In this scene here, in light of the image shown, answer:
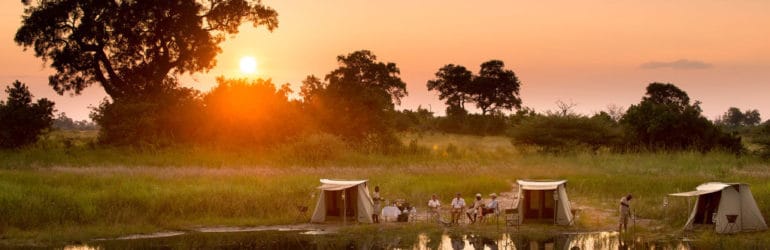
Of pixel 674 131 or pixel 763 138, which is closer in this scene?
pixel 763 138

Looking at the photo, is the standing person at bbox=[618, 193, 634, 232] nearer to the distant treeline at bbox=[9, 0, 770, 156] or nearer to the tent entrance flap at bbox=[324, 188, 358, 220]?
the tent entrance flap at bbox=[324, 188, 358, 220]

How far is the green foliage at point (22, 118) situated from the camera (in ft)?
161

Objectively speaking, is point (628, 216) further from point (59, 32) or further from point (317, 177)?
point (59, 32)

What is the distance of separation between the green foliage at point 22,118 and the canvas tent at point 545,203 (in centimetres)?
3158

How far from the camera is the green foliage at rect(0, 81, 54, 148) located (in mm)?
49094

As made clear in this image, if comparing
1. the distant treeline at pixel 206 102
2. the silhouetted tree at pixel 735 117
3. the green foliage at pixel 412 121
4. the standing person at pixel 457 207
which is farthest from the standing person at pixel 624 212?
the silhouetted tree at pixel 735 117

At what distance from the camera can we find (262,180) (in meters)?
37.8

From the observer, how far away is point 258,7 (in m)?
55.0

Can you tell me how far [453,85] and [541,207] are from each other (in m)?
74.7

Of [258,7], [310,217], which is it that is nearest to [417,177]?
[310,217]

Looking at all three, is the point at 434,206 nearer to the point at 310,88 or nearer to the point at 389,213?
the point at 389,213

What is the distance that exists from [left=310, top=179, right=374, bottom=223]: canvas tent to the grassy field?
132 cm

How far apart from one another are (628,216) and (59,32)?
3665cm

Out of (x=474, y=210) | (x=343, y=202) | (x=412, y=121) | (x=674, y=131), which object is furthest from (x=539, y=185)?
(x=412, y=121)
